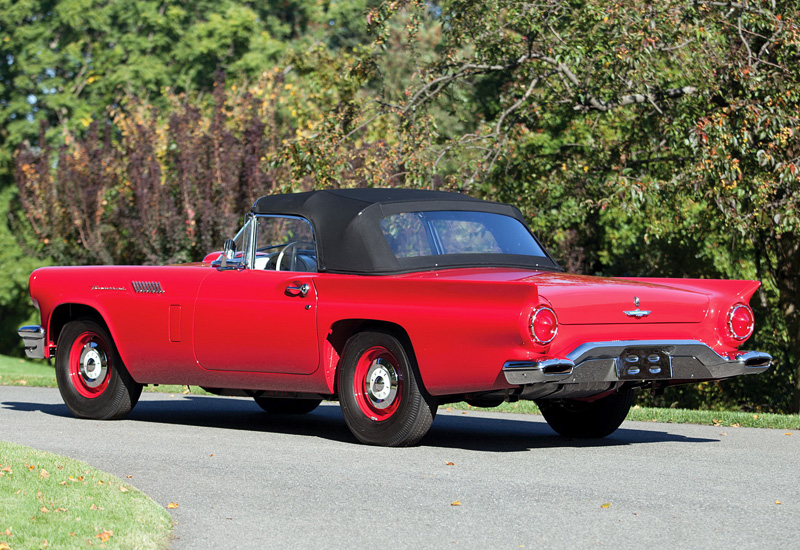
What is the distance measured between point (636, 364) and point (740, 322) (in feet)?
3.59

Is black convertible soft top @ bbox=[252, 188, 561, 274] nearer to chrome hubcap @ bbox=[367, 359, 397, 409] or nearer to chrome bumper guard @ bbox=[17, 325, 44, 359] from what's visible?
chrome hubcap @ bbox=[367, 359, 397, 409]

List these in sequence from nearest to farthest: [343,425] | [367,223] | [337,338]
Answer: [337,338] < [367,223] < [343,425]

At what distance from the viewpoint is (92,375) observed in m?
10.5

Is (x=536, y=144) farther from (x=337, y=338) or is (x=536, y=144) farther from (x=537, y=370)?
(x=537, y=370)

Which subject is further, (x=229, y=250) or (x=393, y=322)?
(x=229, y=250)

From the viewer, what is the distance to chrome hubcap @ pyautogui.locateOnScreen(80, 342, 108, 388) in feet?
34.2

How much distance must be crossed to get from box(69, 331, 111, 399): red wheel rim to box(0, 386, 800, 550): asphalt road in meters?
0.36

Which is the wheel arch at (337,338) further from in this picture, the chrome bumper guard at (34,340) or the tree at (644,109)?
the tree at (644,109)

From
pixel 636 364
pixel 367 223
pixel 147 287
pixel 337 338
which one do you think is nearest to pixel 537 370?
pixel 636 364

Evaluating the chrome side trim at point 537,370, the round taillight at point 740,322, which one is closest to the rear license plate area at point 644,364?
the chrome side trim at point 537,370

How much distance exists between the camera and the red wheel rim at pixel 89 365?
410 inches

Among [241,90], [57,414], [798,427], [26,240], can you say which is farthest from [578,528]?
[26,240]

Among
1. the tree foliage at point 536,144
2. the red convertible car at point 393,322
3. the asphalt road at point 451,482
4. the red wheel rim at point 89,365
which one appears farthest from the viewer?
the tree foliage at point 536,144

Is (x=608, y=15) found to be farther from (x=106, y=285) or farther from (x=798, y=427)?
(x=106, y=285)
